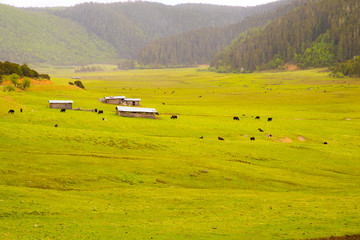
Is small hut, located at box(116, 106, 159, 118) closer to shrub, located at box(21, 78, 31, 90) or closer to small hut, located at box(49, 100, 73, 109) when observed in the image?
small hut, located at box(49, 100, 73, 109)

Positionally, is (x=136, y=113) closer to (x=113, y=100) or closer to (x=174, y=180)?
(x=113, y=100)

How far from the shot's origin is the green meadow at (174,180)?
24153 millimetres

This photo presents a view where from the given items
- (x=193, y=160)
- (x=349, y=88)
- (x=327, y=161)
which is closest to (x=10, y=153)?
(x=193, y=160)

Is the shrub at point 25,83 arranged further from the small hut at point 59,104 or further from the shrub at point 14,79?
the small hut at point 59,104

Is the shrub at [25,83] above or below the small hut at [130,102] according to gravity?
above

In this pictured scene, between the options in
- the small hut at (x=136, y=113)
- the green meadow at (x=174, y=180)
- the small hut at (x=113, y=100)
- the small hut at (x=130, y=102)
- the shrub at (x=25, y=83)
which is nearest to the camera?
the green meadow at (x=174, y=180)

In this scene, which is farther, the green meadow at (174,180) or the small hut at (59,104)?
the small hut at (59,104)

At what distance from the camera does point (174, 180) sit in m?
39.6

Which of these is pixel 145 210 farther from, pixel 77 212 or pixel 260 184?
pixel 260 184

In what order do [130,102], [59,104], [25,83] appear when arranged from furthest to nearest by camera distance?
[25,83] < [130,102] < [59,104]

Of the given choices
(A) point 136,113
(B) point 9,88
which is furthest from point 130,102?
(B) point 9,88

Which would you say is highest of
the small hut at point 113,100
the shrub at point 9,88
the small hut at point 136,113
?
the shrub at point 9,88

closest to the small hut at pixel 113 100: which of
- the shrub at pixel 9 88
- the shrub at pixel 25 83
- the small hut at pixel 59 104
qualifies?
the small hut at pixel 59 104

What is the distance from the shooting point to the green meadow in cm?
2415
